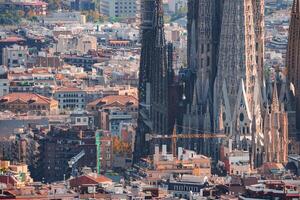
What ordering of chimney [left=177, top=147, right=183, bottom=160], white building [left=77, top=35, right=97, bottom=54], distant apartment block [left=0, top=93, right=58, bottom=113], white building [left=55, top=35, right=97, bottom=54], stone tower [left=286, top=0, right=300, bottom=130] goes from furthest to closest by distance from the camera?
1. white building [left=77, top=35, right=97, bottom=54]
2. white building [left=55, top=35, right=97, bottom=54]
3. distant apartment block [left=0, top=93, right=58, bottom=113]
4. stone tower [left=286, top=0, right=300, bottom=130]
5. chimney [left=177, top=147, right=183, bottom=160]

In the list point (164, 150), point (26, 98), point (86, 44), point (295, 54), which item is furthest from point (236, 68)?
point (86, 44)

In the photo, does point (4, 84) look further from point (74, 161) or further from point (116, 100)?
point (74, 161)

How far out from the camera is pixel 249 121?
4355 inches

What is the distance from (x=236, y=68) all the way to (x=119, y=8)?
77951 mm

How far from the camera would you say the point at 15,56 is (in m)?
156

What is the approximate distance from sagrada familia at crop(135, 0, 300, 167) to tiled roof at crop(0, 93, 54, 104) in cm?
1548

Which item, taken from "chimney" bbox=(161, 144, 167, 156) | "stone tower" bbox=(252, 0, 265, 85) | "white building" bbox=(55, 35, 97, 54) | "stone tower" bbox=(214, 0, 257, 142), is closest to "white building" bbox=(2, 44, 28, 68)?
"white building" bbox=(55, 35, 97, 54)

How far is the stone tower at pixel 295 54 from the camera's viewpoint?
113 metres

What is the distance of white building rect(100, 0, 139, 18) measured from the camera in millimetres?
185000

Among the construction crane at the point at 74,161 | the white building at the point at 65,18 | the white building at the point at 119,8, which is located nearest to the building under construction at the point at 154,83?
the construction crane at the point at 74,161

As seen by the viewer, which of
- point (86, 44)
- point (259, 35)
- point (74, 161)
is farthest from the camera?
point (86, 44)

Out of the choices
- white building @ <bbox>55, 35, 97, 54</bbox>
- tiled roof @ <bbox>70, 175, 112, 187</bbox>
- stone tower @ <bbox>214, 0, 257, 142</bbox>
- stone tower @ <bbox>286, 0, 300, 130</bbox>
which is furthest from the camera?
white building @ <bbox>55, 35, 97, 54</bbox>

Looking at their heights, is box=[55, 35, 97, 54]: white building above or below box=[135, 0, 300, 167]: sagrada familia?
below

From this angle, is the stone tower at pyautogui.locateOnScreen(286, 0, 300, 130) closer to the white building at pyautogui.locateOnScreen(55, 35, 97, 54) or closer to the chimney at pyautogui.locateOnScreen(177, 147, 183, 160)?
the chimney at pyautogui.locateOnScreen(177, 147, 183, 160)
